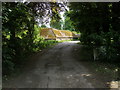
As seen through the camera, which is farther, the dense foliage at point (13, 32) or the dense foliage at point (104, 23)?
the dense foliage at point (104, 23)

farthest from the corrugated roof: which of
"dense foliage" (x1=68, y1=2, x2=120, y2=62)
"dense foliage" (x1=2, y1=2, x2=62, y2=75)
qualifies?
"dense foliage" (x1=2, y1=2, x2=62, y2=75)

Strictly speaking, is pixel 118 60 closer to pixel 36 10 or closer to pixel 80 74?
pixel 80 74

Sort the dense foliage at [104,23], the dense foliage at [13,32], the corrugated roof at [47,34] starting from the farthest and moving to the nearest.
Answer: the corrugated roof at [47,34] → the dense foliage at [104,23] → the dense foliage at [13,32]

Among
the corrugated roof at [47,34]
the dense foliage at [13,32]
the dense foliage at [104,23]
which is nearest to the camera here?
the dense foliage at [13,32]

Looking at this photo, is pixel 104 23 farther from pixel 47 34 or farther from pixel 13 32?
pixel 47 34

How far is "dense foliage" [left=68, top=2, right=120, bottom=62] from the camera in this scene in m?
7.31

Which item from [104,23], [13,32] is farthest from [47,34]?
[13,32]

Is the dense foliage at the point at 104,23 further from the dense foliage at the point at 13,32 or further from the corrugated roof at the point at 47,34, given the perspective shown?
the corrugated roof at the point at 47,34

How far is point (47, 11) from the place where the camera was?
10.5 m

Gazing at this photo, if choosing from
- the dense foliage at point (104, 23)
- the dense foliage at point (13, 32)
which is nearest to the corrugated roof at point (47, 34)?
the dense foliage at point (104, 23)

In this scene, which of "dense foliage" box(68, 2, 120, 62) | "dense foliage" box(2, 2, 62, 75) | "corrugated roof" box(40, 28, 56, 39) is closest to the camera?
"dense foliage" box(2, 2, 62, 75)

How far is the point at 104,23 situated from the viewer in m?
9.27

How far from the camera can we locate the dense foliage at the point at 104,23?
7.31 meters

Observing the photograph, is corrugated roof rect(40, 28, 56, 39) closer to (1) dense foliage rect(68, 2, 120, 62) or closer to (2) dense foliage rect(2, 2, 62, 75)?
(1) dense foliage rect(68, 2, 120, 62)
